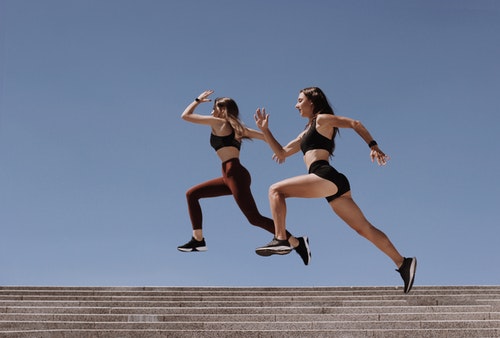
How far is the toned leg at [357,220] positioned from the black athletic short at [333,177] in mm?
51

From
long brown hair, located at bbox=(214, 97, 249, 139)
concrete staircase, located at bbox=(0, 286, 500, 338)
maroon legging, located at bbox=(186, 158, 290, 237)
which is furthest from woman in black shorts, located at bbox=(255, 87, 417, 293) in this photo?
concrete staircase, located at bbox=(0, 286, 500, 338)

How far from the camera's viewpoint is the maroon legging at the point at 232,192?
8.05m

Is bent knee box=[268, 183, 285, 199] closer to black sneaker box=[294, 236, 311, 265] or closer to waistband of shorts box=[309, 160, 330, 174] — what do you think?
waistband of shorts box=[309, 160, 330, 174]

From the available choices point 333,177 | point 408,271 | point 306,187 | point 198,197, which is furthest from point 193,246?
→ point 408,271

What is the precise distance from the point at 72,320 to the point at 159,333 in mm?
2449

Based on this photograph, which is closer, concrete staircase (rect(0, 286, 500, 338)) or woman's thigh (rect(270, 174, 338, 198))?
woman's thigh (rect(270, 174, 338, 198))

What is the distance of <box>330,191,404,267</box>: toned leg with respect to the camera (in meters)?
7.36

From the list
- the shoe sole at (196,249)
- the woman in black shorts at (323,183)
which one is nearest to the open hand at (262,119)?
the woman in black shorts at (323,183)

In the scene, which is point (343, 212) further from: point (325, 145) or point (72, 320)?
point (72, 320)

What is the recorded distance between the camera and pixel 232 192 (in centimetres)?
841

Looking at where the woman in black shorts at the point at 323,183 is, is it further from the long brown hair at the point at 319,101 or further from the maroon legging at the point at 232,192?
the maroon legging at the point at 232,192

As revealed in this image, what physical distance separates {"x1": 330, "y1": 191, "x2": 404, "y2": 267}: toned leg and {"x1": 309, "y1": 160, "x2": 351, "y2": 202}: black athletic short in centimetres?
5

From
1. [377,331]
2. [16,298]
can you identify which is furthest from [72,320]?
[377,331]

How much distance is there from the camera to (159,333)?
10203mm
